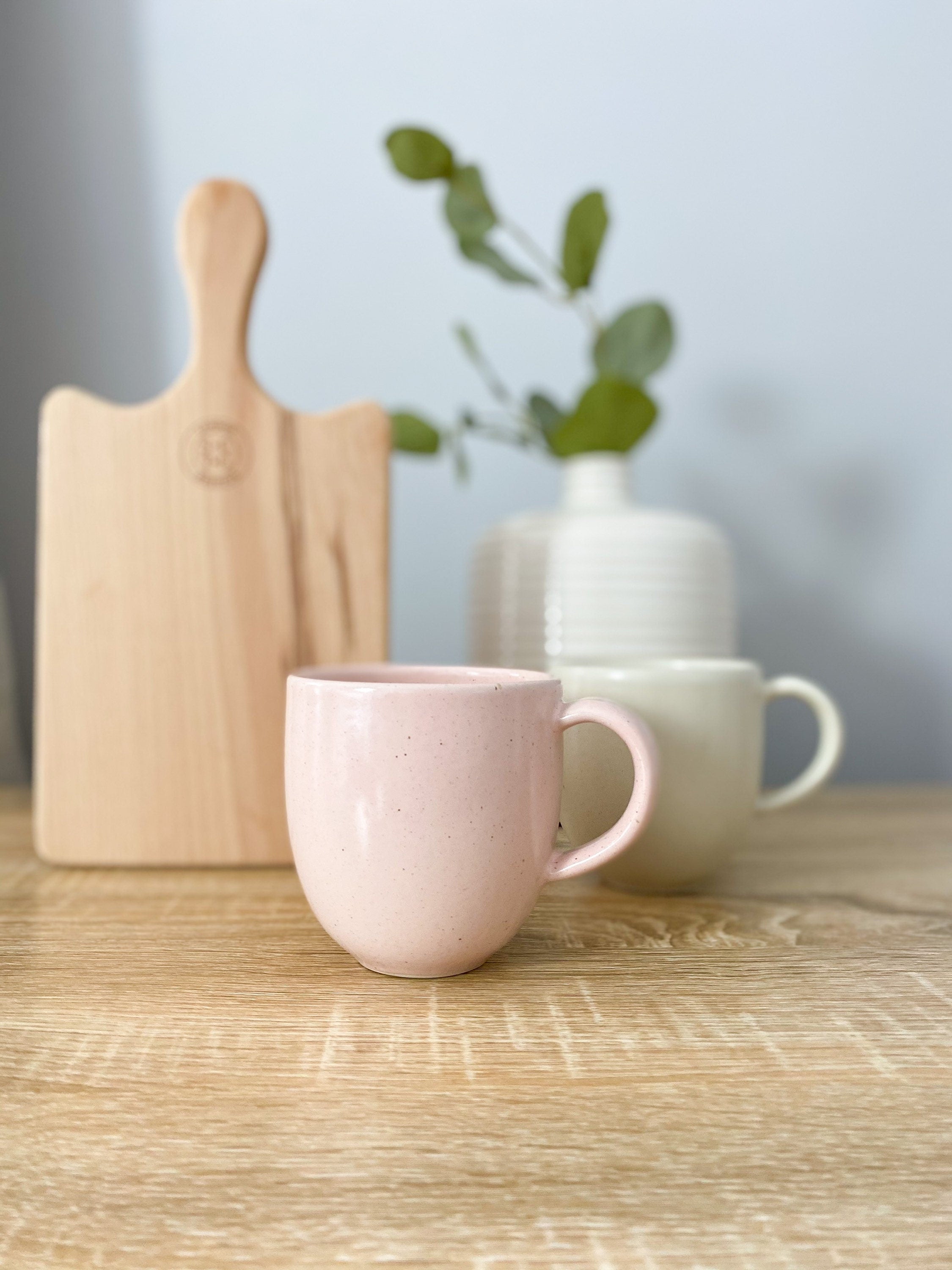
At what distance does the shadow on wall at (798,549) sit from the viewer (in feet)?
3.19

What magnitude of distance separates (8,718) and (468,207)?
588 millimetres

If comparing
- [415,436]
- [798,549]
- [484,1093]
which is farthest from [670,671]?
[798,549]

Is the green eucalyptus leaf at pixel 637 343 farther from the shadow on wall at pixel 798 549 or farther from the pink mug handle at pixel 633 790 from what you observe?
the pink mug handle at pixel 633 790

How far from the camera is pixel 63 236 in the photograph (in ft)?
2.98

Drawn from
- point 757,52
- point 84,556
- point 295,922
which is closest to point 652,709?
point 295,922

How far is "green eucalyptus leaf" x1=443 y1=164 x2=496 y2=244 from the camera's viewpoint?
73cm

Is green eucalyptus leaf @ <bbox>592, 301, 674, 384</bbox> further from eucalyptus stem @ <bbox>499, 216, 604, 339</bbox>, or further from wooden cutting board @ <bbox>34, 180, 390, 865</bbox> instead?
wooden cutting board @ <bbox>34, 180, 390, 865</bbox>

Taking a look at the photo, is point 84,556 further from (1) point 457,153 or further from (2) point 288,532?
(1) point 457,153

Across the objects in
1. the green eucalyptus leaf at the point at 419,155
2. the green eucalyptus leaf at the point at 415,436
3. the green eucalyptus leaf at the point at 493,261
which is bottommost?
the green eucalyptus leaf at the point at 415,436

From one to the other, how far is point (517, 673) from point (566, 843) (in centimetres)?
8

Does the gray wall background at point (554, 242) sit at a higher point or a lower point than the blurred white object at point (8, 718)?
higher

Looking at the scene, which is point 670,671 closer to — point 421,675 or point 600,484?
point 421,675

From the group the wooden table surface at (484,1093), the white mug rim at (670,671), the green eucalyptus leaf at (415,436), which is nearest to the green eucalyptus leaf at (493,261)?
the green eucalyptus leaf at (415,436)

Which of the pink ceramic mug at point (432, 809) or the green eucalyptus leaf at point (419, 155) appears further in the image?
the green eucalyptus leaf at point (419, 155)
